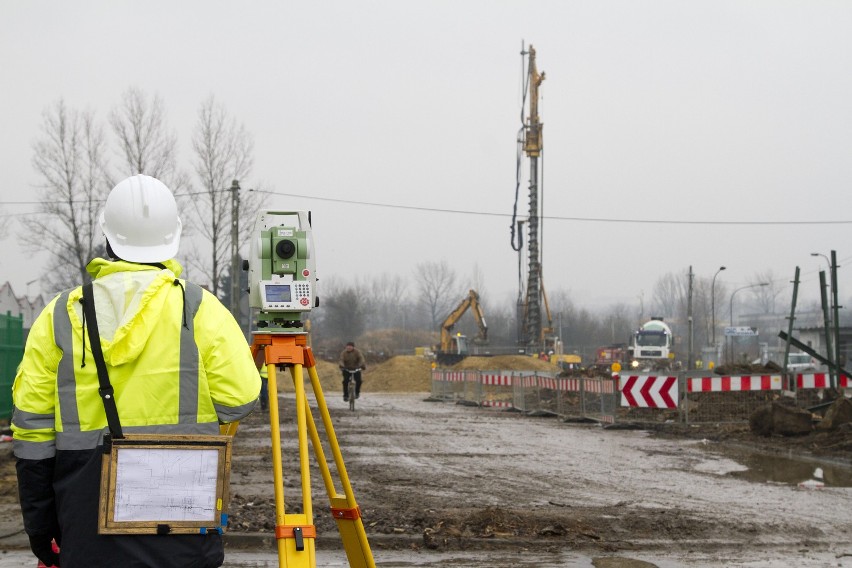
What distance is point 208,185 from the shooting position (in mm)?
33156

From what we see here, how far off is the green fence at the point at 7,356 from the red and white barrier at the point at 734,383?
12717 mm

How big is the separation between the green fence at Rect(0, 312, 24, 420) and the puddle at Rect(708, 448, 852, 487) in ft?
41.1

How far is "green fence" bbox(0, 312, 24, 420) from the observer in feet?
62.6

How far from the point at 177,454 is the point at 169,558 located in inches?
12.0

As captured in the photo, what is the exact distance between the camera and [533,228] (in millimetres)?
60750

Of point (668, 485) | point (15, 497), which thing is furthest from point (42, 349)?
point (668, 485)

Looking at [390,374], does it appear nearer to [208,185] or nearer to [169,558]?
[208,185]

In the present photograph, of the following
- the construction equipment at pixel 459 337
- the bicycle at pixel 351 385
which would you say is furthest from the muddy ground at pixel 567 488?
the construction equipment at pixel 459 337

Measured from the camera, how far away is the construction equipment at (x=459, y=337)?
197ft

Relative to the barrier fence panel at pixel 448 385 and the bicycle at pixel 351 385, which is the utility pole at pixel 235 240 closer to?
the bicycle at pixel 351 385

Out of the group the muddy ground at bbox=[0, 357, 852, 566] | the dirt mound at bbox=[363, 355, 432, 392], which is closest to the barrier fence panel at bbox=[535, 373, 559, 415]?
the muddy ground at bbox=[0, 357, 852, 566]

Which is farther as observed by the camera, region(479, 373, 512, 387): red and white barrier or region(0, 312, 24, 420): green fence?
region(479, 373, 512, 387): red and white barrier

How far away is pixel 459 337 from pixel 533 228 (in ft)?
25.6

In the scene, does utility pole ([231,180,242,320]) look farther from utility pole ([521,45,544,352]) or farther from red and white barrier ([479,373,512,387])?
utility pole ([521,45,544,352])
